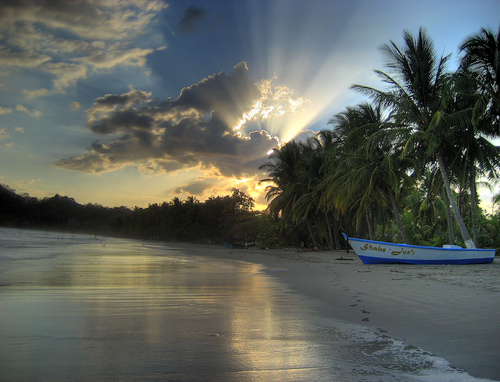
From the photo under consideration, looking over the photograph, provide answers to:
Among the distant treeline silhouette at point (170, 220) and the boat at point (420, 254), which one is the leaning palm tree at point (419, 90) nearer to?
the boat at point (420, 254)

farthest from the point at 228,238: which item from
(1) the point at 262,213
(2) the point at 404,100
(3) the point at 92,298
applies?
(3) the point at 92,298

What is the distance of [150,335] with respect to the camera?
411 cm

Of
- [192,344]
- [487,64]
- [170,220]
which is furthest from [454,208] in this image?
[170,220]

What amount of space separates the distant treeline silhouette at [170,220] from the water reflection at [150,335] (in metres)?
33.0

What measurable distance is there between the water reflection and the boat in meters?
8.83

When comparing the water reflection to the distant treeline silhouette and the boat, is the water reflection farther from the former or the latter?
the distant treeline silhouette

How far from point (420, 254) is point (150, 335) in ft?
42.8

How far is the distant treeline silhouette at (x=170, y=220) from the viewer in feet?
158

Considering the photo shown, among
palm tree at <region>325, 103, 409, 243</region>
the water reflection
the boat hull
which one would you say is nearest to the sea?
the water reflection

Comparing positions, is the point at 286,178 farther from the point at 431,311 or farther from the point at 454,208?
the point at 431,311

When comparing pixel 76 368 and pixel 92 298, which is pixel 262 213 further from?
pixel 76 368

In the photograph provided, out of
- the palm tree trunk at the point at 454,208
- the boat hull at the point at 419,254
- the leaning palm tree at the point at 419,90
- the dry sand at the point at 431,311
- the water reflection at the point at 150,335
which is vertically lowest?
the water reflection at the point at 150,335

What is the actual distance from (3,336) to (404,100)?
1867 cm

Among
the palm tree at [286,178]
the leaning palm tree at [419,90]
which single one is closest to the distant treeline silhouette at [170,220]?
the palm tree at [286,178]
